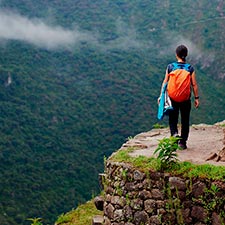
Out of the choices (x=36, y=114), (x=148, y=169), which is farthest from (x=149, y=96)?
(x=148, y=169)

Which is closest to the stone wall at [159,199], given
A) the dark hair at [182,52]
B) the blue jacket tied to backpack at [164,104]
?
the blue jacket tied to backpack at [164,104]

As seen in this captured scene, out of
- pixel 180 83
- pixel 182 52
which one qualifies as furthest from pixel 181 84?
pixel 182 52

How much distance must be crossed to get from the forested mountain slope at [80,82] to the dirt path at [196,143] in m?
18.1

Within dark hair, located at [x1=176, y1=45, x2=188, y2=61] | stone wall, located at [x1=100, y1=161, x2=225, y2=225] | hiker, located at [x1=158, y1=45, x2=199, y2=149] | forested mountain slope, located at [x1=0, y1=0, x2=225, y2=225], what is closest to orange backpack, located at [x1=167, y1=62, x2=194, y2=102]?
hiker, located at [x1=158, y1=45, x2=199, y2=149]

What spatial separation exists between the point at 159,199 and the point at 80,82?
3944 centimetres

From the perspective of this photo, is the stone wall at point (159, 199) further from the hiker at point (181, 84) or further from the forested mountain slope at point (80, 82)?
the forested mountain slope at point (80, 82)

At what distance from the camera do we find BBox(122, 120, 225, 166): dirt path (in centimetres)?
670

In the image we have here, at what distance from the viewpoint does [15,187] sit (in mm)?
31781

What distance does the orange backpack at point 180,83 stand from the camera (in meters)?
6.57

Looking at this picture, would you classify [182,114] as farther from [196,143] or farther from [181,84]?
[196,143]

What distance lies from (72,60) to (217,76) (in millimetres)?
15983

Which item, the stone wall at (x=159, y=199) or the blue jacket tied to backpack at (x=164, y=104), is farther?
the blue jacket tied to backpack at (x=164, y=104)

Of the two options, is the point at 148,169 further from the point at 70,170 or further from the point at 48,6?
the point at 48,6

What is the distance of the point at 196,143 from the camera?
781 cm
